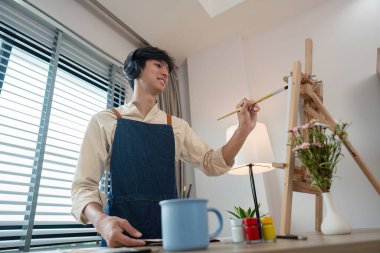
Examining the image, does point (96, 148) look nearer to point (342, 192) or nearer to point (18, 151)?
point (18, 151)

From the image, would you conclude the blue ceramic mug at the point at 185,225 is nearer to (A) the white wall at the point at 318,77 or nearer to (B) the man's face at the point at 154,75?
(B) the man's face at the point at 154,75

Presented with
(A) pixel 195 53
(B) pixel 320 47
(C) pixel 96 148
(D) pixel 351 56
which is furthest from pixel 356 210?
(A) pixel 195 53

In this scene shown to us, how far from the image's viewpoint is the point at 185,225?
0.50m

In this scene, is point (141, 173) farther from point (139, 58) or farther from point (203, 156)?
point (139, 58)

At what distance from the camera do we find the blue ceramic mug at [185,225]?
0.50 metres

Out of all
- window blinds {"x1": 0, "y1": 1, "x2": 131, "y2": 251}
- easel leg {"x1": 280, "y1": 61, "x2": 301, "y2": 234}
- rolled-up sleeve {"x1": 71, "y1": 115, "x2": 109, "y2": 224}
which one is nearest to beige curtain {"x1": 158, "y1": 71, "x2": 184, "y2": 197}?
window blinds {"x1": 0, "y1": 1, "x2": 131, "y2": 251}

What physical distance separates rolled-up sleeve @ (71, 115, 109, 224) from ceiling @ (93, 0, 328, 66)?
1303 millimetres

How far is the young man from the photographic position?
3.33ft

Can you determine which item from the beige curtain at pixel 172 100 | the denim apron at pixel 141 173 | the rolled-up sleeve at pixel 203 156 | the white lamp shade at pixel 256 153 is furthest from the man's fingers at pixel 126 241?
the beige curtain at pixel 172 100

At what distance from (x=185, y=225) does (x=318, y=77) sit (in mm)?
1987

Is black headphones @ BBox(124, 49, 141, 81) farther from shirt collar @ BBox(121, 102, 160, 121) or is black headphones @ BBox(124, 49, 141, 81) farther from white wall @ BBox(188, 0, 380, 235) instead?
white wall @ BBox(188, 0, 380, 235)

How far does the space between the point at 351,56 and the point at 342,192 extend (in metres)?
0.98

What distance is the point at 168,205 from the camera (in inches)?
20.7

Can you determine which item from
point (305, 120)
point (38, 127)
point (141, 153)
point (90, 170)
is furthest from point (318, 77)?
point (38, 127)
